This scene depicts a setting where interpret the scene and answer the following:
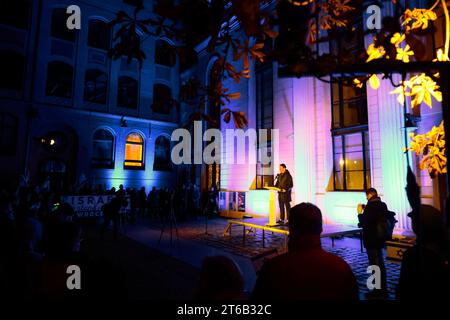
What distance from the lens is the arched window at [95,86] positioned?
741 inches

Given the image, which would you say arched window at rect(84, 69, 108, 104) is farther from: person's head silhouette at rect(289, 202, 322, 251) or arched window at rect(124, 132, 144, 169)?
person's head silhouette at rect(289, 202, 322, 251)

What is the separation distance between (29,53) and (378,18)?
20.1m

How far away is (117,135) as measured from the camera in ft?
64.2

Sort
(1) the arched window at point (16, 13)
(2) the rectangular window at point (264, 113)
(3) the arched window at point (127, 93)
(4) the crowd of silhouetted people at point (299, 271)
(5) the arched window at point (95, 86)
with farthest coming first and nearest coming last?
1. (3) the arched window at point (127, 93)
2. (5) the arched window at point (95, 86)
3. (1) the arched window at point (16, 13)
4. (2) the rectangular window at point (264, 113)
5. (4) the crowd of silhouetted people at point (299, 271)

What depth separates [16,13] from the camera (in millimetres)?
16766

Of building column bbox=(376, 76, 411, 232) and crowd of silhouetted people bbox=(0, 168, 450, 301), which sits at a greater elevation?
building column bbox=(376, 76, 411, 232)

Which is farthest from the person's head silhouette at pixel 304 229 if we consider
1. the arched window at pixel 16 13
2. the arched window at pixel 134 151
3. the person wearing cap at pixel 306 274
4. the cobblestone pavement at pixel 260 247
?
the arched window at pixel 16 13

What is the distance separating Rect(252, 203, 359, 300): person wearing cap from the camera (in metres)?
1.61

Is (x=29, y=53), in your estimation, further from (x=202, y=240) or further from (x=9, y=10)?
(x=202, y=240)

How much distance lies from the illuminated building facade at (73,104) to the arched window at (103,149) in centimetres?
7

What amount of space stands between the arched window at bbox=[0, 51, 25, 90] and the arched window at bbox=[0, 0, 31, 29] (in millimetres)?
2027

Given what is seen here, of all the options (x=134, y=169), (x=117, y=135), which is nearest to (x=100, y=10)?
(x=117, y=135)

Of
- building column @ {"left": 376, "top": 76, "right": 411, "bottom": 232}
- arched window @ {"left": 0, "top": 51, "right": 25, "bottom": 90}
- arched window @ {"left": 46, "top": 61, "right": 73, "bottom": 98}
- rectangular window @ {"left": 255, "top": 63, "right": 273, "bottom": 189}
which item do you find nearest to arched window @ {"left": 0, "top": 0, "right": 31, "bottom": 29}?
arched window @ {"left": 0, "top": 51, "right": 25, "bottom": 90}

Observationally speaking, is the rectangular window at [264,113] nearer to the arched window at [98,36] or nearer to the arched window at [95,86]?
the arched window at [95,86]
